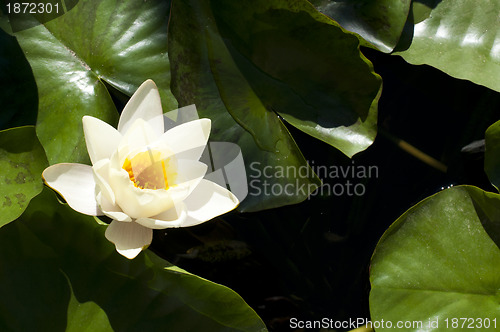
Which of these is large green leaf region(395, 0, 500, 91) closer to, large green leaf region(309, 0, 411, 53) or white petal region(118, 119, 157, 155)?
large green leaf region(309, 0, 411, 53)

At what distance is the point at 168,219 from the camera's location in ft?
3.95

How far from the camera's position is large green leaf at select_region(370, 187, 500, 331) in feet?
4.19

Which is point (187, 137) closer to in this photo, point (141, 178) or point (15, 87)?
point (141, 178)

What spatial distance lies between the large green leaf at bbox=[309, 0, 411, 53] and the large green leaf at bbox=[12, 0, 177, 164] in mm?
520

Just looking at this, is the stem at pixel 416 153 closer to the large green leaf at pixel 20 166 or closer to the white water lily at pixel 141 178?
the white water lily at pixel 141 178

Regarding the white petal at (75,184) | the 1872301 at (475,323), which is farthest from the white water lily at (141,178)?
the 1872301 at (475,323)

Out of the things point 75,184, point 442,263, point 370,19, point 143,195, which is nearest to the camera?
point 143,195

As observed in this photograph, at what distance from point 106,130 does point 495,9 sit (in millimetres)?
1252

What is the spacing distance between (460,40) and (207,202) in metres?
0.97

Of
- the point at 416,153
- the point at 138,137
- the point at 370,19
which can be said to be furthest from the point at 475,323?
the point at 138,137

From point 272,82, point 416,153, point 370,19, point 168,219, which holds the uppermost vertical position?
point 370,19

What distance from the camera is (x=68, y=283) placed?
46.3 inches

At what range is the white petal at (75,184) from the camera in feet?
3.78

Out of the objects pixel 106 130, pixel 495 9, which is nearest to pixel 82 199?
pixel 106 130
